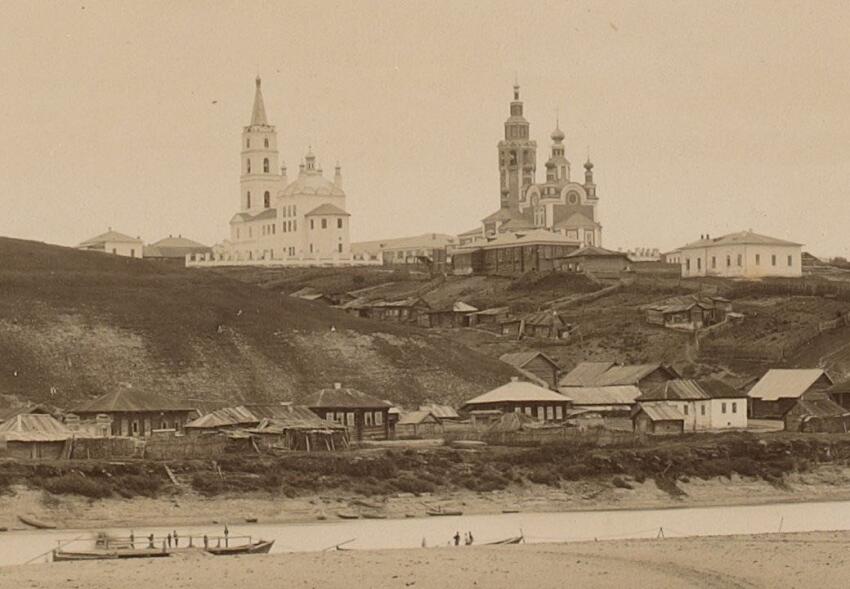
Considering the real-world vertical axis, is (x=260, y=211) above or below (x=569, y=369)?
above

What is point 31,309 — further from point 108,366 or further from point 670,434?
point 670,434

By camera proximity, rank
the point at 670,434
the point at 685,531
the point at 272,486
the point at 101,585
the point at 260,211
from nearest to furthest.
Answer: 1. the point at 101,585
2. the point at 685,531
3. the point at 272,486
4. the point at 670,434
5. the point at 260,211

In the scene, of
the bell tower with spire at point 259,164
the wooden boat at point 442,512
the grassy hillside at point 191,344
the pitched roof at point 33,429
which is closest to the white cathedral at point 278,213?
the bell tower with spire at point 259,164

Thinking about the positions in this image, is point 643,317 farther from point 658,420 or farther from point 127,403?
point 127,403

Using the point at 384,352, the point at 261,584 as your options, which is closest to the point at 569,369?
the point at 384,352

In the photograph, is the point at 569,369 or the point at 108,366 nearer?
the point at 108,366

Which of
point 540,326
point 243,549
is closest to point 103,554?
point 243,549

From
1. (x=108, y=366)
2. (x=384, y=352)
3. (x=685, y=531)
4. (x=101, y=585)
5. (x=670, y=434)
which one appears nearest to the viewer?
(x=101, y=585)
